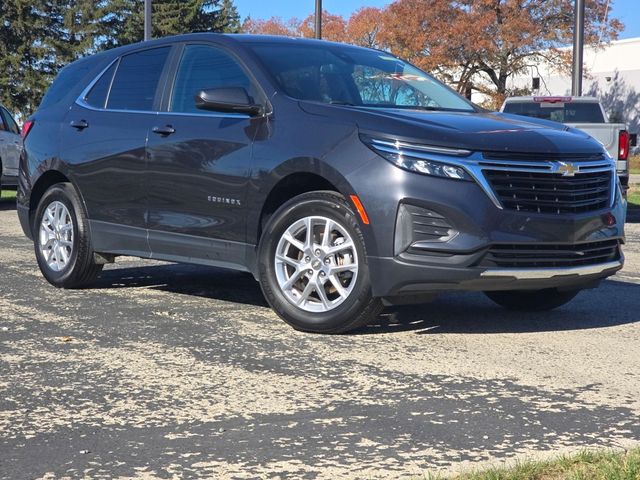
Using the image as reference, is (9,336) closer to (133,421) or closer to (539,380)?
(133,421)

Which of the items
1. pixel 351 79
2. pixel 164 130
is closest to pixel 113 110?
pixel 164 130

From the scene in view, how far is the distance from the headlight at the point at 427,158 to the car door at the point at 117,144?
207 cm

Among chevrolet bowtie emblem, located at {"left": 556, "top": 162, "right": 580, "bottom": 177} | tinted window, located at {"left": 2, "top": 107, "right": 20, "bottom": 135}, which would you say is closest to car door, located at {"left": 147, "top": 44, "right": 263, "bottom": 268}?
chevrolet bowtie emblem, located at {"left": 556, "top": 162, "right": 580, "bottom": 177}

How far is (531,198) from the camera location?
572cm

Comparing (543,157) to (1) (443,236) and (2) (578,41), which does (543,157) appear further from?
(2) (578,41)

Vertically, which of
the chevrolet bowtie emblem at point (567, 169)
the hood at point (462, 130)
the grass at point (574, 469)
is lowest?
the grass at point (574, 469)

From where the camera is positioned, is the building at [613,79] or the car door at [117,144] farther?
the building at [613,79]

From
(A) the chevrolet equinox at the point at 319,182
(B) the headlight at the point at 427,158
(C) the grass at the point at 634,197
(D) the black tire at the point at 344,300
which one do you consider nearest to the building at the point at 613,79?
(C) the grass at the point at 634,197

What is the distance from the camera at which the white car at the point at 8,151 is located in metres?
18.2

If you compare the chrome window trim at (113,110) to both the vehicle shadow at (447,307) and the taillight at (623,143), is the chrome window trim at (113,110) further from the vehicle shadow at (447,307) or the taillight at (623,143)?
the taillight at (623,143)

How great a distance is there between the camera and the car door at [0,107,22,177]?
60.3ft

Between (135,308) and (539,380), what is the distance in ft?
10.00

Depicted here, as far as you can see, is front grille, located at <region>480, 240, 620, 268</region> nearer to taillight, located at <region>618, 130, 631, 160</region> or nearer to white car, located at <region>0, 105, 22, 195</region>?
taillight, located at <region>618, 130, 631, 160</region>

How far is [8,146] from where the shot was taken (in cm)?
1859
